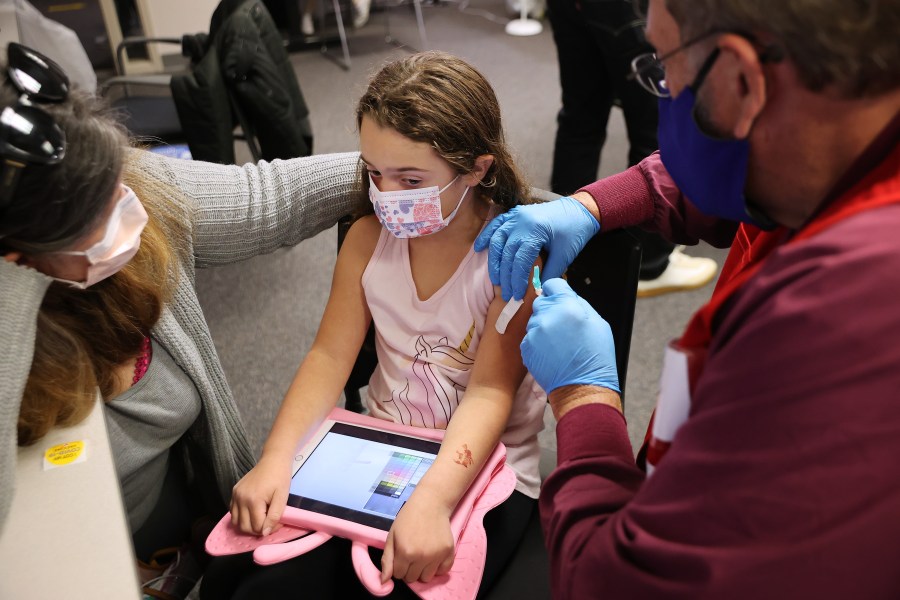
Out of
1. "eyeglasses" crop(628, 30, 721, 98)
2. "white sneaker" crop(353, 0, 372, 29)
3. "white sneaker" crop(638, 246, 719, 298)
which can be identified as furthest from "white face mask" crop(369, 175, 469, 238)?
"white sneaker" crop(353, 0, 372, 29)

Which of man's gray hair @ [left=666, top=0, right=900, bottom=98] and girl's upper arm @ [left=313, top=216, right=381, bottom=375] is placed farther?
girl's upper arm @ [left=313, top=216, right=381, bottom=375]

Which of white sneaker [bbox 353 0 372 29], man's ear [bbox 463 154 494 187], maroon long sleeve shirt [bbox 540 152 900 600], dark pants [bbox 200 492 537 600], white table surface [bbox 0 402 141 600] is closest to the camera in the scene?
→ maroon long sleeve shirt [bbox 540 152 900 600]

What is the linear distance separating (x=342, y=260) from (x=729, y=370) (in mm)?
890

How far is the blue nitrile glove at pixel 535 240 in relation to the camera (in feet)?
3.91

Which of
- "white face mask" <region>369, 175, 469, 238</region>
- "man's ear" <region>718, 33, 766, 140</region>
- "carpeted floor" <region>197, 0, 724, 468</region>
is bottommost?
"carpeted floor" <region>197, 0, 724, 468</region>

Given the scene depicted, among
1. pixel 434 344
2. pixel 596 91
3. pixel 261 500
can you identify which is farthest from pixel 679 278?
pixel 261 500

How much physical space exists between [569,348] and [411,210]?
15.3 inches

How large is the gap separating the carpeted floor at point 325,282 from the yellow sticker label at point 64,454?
0.72 meters

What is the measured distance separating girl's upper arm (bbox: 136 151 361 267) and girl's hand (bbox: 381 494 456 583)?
0.59 m

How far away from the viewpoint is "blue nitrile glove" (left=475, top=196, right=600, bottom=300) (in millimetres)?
1192

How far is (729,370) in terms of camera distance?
0.61 m

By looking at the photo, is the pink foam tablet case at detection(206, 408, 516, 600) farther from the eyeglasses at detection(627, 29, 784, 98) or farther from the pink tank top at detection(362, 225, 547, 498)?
the eyeglasses at detection(627, 29, 784, 98)

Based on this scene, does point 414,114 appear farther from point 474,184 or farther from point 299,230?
point 299,230

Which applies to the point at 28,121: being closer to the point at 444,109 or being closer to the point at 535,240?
the point at 444,109
